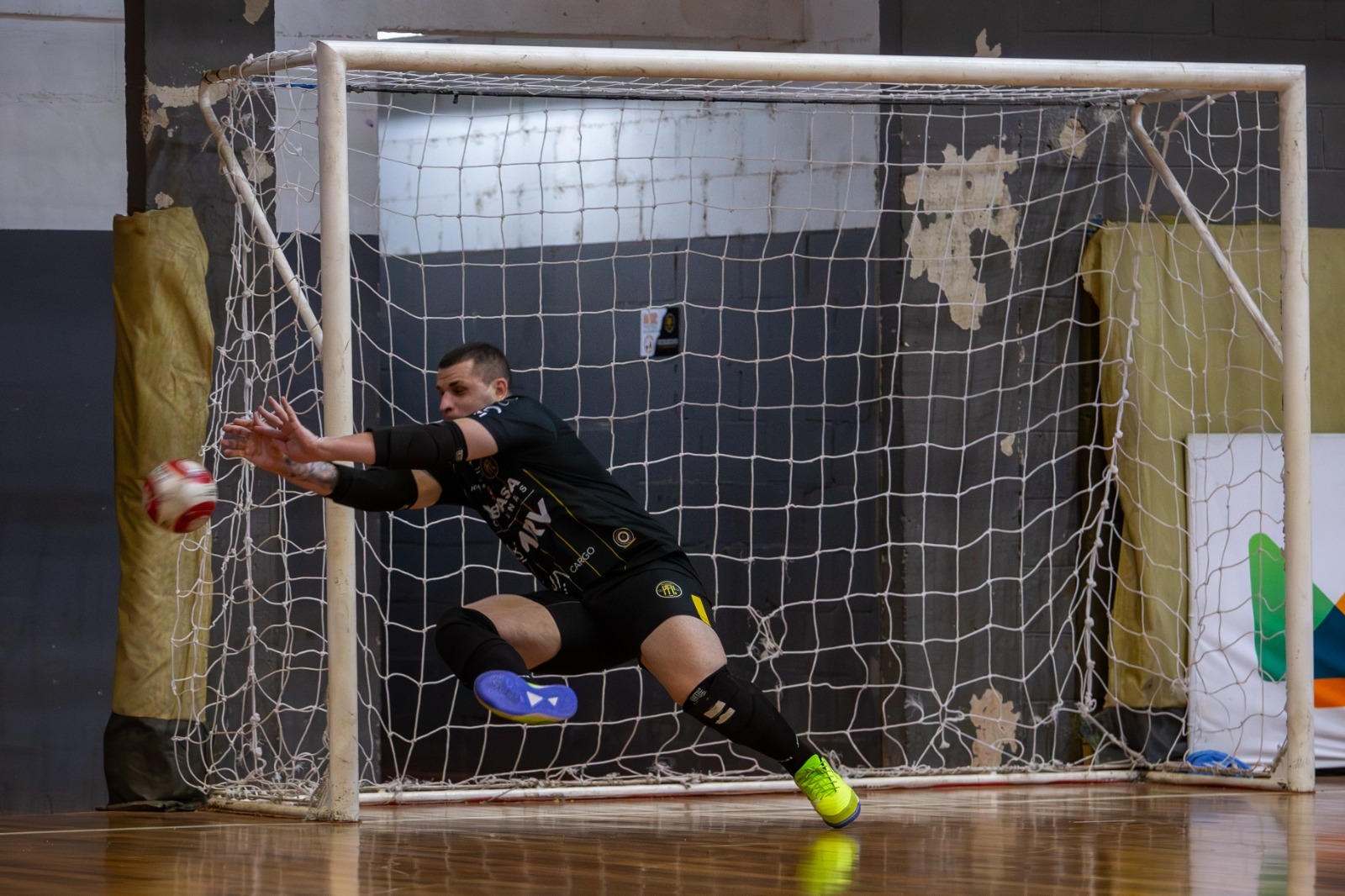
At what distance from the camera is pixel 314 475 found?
12.1ft

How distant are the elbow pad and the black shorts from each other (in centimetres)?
60

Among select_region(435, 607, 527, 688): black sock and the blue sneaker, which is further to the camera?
select_region(435, 607, 527, 688): black sock

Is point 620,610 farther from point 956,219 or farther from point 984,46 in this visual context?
point 984,46

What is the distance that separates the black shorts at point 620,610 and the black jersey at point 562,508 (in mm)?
42

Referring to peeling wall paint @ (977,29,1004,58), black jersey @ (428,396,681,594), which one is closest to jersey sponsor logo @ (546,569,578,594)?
black jersey @ (428,396,681,594)

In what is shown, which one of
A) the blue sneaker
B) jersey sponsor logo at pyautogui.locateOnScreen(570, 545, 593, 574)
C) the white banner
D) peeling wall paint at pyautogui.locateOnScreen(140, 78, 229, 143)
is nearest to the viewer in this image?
the blue sneaker

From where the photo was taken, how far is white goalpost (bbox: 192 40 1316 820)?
5055 mm

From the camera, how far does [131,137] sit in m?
5.01

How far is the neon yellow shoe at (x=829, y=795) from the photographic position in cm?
380

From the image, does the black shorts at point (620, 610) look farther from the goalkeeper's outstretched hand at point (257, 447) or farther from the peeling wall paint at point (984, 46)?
the peeling wall paint at point (984, 46)

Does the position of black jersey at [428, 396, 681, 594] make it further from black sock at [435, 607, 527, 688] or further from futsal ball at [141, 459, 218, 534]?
futsal ball at [141, 459, 218, 534]

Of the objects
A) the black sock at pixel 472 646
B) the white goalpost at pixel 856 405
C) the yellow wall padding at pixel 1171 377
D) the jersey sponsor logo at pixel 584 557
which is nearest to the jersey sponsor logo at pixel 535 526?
the jersey sponsor logo at pixel 584 557

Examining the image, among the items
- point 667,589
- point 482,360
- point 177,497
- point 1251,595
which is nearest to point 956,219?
point 1251,595

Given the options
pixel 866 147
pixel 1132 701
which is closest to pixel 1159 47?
pixel 866 147
